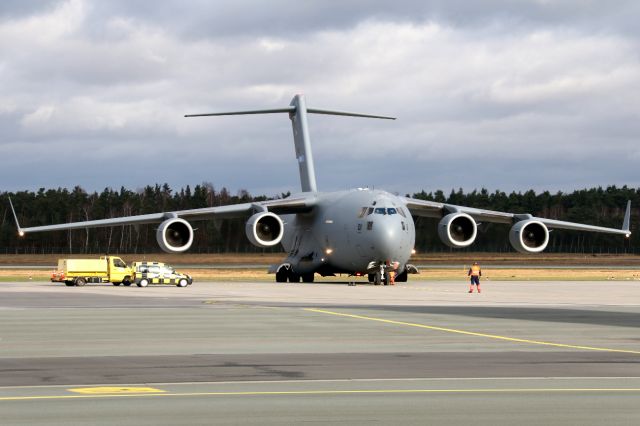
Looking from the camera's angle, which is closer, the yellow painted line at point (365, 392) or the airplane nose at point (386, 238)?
the yellow painted line at point (365, 392)

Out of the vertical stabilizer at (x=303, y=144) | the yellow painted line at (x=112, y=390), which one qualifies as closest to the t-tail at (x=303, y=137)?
the vertical stabilizer at (x=303, y=144)

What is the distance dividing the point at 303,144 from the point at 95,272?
49.2ft

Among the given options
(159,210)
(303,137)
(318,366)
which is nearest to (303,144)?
(303,137)

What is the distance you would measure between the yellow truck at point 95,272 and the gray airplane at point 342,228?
282 cm

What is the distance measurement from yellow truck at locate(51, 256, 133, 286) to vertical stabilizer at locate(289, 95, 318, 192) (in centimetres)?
1227

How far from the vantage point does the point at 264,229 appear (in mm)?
55375

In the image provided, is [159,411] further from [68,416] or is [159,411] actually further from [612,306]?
[612,306]

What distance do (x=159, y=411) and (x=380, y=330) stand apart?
12.3 m

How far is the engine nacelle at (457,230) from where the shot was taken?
56.8m

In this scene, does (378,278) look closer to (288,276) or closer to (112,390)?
(288,276)

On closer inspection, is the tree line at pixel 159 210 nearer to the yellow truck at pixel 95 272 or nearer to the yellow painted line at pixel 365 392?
the yellow truck at pixel 95 272

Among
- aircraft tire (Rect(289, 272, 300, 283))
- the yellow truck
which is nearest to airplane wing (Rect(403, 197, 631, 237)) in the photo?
aircraft tire (Rect(289, 272, 300, 283))

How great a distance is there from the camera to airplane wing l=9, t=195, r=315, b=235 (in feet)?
183

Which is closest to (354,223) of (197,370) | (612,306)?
(612,306)
